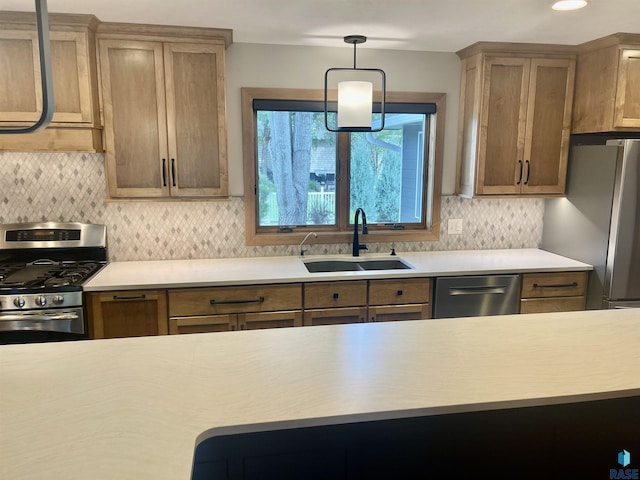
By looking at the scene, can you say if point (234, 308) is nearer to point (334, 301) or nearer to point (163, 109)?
point (334, 301)

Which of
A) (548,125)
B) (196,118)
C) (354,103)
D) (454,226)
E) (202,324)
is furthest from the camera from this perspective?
(454,226)

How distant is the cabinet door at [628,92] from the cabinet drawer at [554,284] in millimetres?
1002

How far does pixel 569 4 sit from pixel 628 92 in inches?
39.5

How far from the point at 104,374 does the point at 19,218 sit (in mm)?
2273

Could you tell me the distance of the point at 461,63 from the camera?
3383mm

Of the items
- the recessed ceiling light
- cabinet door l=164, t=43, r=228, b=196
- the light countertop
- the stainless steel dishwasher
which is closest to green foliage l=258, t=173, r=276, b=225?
the light countertop

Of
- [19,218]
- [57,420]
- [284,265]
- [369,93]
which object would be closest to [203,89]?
[369,93]

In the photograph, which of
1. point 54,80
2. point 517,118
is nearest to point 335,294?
point 517,118

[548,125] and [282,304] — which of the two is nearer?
[282,304]

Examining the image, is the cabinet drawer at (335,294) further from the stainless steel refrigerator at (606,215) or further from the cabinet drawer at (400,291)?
the stainless steel refrigerator at (606,215)

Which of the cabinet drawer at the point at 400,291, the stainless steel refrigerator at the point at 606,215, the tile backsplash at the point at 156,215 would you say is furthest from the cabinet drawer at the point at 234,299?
the stainless steel refrigerator at the point at 606,215

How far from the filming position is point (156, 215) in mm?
3221

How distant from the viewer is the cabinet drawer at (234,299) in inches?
108

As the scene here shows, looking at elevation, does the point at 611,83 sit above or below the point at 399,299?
Result: above
